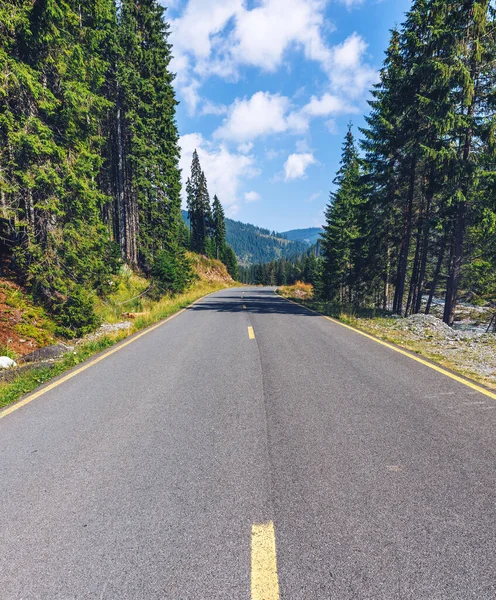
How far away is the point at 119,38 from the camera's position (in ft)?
62.1

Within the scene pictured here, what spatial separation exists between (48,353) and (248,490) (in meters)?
7.15

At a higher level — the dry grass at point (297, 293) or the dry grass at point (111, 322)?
the dry grass at point (111, 322)

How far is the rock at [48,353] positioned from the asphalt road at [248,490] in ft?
9.76


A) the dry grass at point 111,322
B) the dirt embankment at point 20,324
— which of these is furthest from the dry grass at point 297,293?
the dirt embankment at point 20,324

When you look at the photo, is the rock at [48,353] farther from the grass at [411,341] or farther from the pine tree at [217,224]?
the pine tree at [217,224]

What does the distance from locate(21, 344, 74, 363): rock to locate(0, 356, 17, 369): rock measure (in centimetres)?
37

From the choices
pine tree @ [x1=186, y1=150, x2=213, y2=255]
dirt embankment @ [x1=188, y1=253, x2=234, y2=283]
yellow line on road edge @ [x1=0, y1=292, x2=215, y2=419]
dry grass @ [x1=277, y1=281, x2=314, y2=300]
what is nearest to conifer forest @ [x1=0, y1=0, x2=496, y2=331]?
yellow line on road edge @ [x1=0, y1=292, x2=215, y2=419]

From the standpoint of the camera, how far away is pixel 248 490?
2.55 metres

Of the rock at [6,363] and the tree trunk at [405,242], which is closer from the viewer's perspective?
the rock at [6,363]

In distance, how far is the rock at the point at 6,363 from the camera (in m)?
6.44

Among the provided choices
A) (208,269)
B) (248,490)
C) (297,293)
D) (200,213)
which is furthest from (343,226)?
(200,213)

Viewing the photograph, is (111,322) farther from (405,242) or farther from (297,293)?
(297,293)

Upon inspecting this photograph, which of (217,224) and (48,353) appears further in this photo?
(217,224)

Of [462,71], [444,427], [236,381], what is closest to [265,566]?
[444,427]
